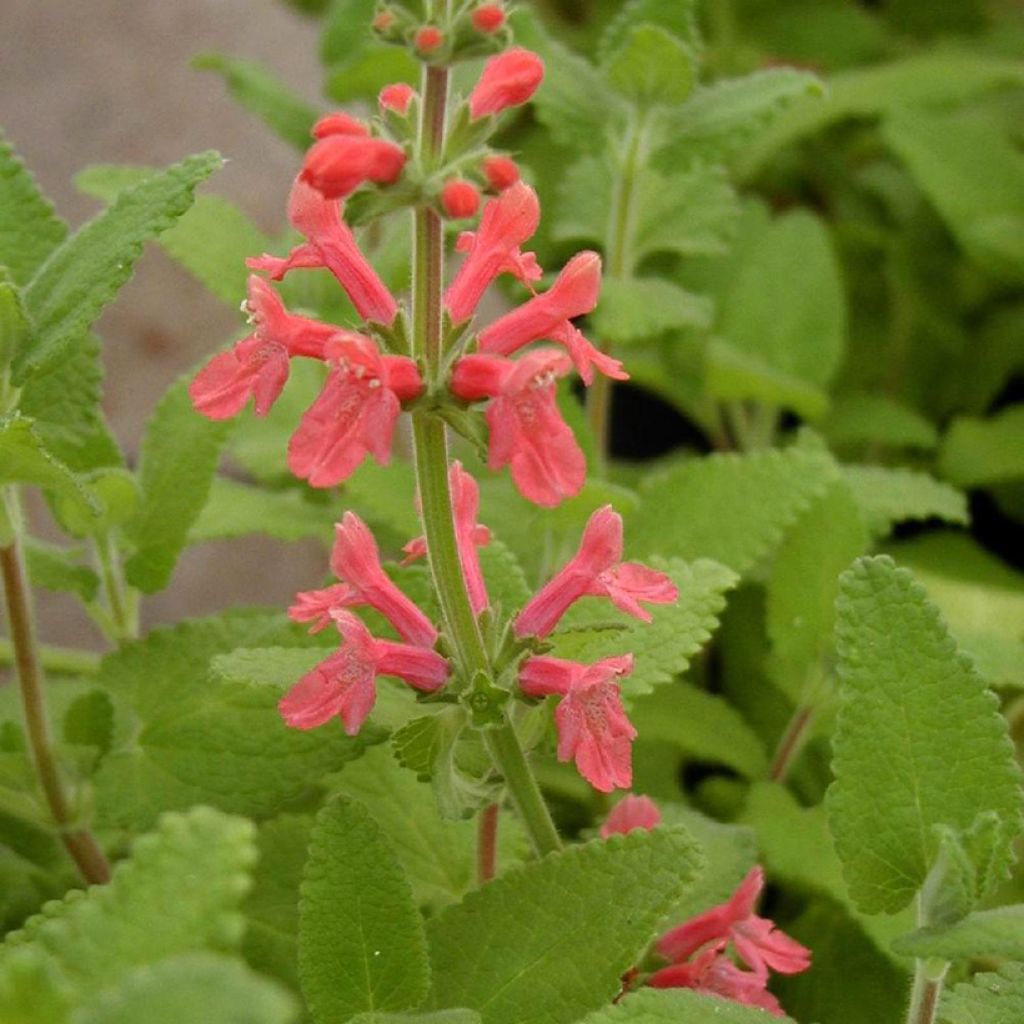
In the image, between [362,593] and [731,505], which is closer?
[362,593]

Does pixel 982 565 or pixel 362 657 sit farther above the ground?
pixel 362 657

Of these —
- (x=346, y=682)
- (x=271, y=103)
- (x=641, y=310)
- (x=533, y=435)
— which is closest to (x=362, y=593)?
(x=346, y=682)

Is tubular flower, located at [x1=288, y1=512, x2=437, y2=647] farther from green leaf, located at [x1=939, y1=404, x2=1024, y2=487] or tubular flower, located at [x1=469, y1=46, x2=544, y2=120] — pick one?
green leaf, located at [x1=939, y1=404, x2=1024, y2=487]

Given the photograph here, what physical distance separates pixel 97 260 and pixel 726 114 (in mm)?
649

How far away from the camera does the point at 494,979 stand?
77cm

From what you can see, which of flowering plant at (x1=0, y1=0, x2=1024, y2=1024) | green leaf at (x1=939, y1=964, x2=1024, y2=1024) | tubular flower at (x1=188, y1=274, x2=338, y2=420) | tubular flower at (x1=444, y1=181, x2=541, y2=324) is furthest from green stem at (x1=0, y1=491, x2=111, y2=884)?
green leaf at (x1=939, y1=964, x2=1024, y2=1024)

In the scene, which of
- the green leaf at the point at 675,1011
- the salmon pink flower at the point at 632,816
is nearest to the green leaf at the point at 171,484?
the salmon pink flower at the point at 632,816

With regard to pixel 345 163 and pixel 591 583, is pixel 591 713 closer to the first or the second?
pixel 591 583

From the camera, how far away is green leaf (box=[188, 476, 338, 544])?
1.20 m

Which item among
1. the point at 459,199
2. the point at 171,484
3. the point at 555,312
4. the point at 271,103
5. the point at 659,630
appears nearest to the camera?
the point at 459,199

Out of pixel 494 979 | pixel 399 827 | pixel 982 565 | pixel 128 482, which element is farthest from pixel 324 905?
pixel 982 565

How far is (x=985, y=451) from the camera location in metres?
1.51

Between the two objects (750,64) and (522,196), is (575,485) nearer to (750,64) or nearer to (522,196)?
(522,196)

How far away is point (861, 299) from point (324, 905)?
4.40 feet
